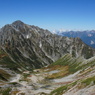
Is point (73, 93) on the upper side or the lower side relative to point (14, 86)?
lower

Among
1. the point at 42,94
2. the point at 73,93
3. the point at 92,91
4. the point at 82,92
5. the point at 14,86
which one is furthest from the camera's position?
the point at 14,86

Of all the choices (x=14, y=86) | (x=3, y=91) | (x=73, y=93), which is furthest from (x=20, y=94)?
(x=73, y=93)

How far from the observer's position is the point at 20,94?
92000 millimetres

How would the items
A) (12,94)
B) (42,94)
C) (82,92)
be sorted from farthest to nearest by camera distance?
(12,94)
(42,94)
(82,92)

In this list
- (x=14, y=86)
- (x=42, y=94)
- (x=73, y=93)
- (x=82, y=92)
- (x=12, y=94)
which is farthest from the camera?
(x=14, y=86)

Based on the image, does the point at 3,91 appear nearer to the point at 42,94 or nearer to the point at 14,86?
the point at 14,86

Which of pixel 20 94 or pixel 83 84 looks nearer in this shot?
pixel 83 84

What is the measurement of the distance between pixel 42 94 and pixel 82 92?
38.1m

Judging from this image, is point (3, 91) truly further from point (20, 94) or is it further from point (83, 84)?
point (83, 84)

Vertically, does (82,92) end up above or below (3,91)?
below

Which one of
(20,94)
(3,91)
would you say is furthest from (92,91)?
(3,91)

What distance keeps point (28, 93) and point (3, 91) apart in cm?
1485

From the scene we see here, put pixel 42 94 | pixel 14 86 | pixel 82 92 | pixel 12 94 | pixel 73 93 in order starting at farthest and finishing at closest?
pixel 14 86 < pixel 12 94 < pixel 42 94 < pixel 73 93 < pixel 82 92

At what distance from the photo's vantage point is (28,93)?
95375mm
